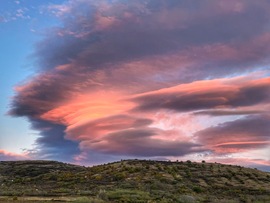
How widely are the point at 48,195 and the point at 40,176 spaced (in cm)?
4477

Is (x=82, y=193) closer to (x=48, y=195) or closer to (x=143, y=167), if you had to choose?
(x=48, y=195)

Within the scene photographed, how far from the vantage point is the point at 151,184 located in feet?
276

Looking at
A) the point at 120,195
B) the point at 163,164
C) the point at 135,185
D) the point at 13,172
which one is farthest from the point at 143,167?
the point at 13,172

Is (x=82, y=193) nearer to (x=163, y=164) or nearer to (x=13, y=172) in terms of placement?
(x=163, y=164)

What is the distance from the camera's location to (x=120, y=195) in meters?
66.9

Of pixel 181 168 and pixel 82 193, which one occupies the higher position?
pixel 181 168

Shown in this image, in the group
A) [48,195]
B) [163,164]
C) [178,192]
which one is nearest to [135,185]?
[178,192]

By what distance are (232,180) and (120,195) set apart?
122 feet

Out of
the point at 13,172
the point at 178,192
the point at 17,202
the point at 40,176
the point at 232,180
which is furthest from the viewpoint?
the point at 13,172

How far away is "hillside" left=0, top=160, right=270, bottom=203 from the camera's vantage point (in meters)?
68.2

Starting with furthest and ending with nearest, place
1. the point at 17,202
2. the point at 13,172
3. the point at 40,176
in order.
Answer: the point at 13,172
the point at 40,176
the point at 17,202

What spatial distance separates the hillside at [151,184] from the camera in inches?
2685

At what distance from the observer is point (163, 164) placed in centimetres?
10931

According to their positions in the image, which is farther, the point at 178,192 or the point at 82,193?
the point at 178,192
